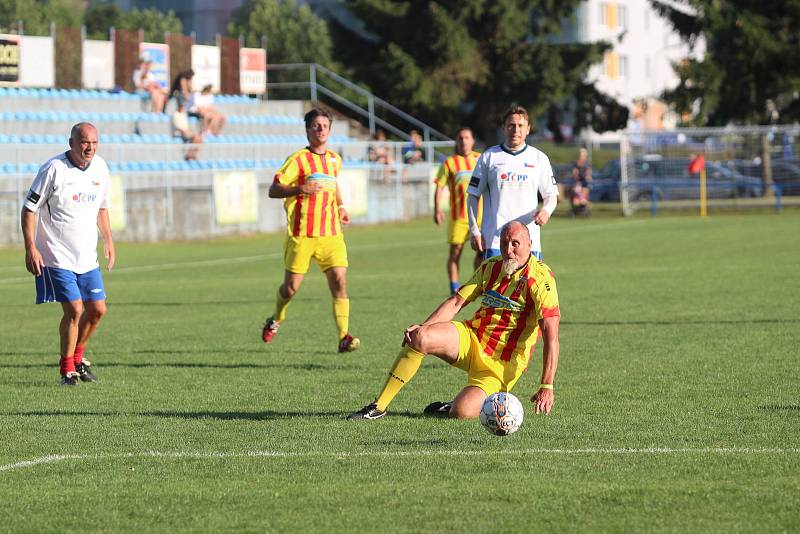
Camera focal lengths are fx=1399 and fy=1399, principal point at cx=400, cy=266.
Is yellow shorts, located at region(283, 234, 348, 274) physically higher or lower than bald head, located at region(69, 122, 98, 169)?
lower

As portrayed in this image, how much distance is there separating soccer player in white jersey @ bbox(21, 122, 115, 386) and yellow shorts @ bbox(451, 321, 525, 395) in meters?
3.54

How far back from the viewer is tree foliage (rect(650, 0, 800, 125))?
4975 cm

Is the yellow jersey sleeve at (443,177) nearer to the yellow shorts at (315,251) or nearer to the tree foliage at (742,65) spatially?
the yellow shorts at (315,251)

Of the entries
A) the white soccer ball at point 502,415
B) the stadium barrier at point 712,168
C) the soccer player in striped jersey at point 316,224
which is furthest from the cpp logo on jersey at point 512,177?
the stadium barrier at point 712,168

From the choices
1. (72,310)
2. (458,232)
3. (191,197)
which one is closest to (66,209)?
(72,310)

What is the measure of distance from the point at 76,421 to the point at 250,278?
1272 cm

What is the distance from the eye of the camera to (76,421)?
28.9 feet

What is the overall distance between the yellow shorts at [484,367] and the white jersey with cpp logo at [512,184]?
3.21m

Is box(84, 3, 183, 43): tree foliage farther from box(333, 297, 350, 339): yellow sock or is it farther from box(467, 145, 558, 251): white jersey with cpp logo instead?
box(467, 145, 558, 251): white jersey with cpp logo

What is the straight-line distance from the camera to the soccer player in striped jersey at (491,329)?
316 inches

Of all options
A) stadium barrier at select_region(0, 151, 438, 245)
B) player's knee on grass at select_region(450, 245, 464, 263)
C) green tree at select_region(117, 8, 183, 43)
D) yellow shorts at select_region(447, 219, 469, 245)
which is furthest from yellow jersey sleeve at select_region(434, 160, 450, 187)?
green tree at select_region(117, 8, 183, 43)

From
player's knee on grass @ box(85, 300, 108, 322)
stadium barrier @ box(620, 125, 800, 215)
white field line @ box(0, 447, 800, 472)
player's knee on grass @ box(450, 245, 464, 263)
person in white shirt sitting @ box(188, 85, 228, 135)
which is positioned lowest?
white field line @ box(0, 447, 800, 472)

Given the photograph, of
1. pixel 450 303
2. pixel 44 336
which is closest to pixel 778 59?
pixel 44 336

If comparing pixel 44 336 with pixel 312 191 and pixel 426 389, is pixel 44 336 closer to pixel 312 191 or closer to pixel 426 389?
pixel 312 191
